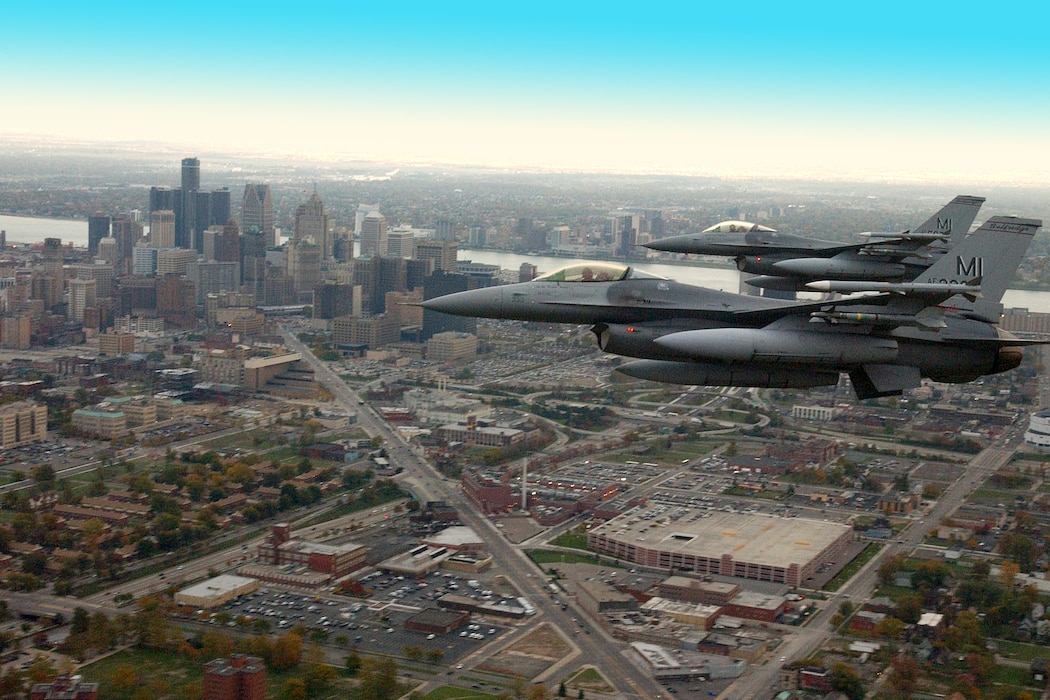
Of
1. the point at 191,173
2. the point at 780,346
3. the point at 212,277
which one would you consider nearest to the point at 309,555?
the point at 780,346

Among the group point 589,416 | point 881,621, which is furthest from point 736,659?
point 589,416

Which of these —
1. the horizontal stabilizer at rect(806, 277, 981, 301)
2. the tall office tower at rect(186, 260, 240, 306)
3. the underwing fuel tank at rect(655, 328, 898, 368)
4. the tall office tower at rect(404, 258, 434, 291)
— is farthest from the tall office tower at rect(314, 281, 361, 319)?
the horizontal stabilizer at rect(806, 277, 981, 301)

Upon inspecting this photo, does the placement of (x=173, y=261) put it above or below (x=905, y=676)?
above

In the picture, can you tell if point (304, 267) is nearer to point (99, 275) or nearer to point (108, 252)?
point (99, 275)

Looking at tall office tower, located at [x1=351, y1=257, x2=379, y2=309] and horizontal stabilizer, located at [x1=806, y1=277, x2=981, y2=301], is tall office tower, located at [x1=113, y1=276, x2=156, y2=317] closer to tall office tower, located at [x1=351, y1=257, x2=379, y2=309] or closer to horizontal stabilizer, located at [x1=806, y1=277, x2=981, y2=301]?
tall office tower, located at [x1=351, y1=257, x2=379, y2=309]

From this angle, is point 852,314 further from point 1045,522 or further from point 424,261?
point 424,261

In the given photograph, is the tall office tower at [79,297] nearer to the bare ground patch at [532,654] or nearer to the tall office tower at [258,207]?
the tall office tower at [258,207]

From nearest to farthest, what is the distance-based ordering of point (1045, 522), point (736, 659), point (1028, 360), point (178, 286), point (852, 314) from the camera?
point (852, 314), point (736, 659), point (1045, 522), point (1028, 360), point (178, 286)

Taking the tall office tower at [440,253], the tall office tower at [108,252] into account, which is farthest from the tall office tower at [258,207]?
the tall office tower at [440,253]
